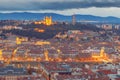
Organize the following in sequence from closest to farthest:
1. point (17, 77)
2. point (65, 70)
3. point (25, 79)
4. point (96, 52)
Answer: point (25, 79), point (17, 77), point (65, 70), point (96, 52)

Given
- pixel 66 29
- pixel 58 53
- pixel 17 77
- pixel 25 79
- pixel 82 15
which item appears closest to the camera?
pixel 25 79

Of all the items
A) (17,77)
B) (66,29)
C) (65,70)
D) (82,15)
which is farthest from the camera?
(82,15)

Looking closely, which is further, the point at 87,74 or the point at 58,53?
the point at 58,53

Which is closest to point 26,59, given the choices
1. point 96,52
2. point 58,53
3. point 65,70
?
point 58,53

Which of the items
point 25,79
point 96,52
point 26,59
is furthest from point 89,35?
point 25,79

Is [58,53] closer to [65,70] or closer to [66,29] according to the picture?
[65,70]

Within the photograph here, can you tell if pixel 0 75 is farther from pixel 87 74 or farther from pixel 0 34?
pixel 0 34

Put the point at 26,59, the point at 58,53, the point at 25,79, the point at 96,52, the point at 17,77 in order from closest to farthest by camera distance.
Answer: the point at 25,79
the point at 17,77
the point at 26,59
the point at 58,53
the point at 96,52

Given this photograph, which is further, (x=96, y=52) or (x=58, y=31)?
(x=58, y=31)
